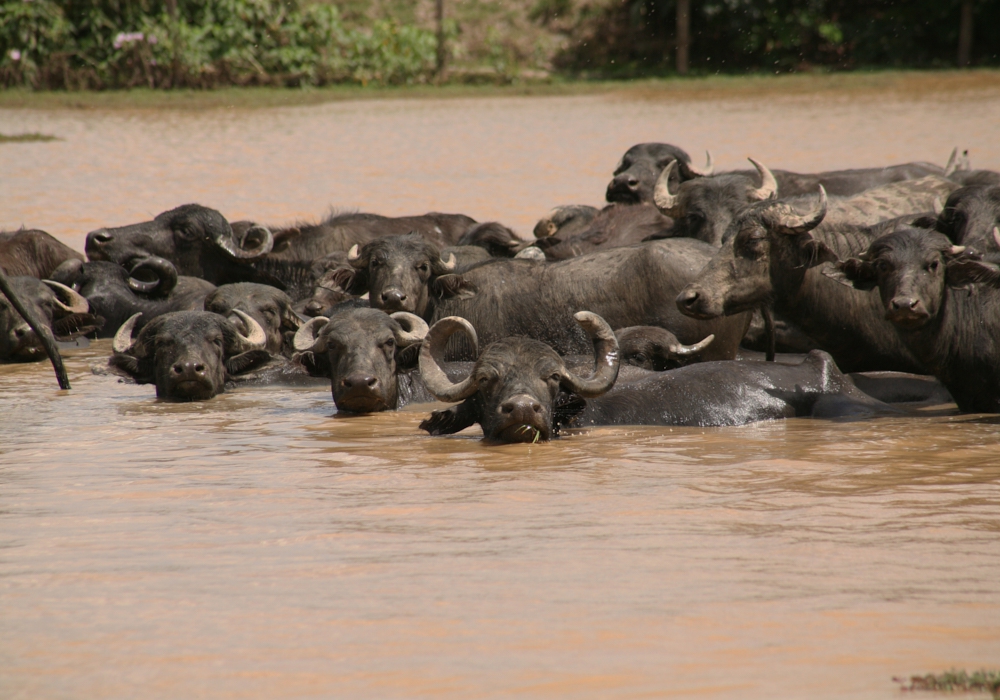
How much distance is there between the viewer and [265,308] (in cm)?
920

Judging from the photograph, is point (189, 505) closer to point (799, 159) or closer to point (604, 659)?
point (604, 659)

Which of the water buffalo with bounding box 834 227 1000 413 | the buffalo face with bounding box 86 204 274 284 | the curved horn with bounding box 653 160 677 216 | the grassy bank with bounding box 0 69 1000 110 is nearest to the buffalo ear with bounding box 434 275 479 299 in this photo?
the curved horn with bounding box 653 160 677 216

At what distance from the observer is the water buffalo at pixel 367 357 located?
23.8ft

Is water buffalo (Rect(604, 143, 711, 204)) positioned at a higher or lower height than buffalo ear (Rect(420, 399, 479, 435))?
higher

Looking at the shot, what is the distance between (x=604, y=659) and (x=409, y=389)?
15.5 ft

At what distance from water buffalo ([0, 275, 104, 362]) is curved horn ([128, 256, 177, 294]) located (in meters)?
0.43

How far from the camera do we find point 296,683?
10.3 feet

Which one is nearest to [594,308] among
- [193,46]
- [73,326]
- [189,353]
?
[189,353]

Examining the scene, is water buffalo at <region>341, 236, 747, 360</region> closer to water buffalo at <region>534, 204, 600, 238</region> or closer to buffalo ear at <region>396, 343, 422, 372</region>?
buffalo ear at <region>396, 343, 422, 372</region>

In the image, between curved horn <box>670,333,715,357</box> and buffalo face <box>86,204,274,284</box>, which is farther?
buffalo face <box>86,204,274,284</box>

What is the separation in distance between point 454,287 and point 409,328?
72 cm

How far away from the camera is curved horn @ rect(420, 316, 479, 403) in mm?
6375

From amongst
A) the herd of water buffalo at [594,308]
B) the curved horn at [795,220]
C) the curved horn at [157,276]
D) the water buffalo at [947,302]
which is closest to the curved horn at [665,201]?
the herd of water buffalo at [594,308]

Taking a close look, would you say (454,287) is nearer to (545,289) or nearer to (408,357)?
(545,289)
